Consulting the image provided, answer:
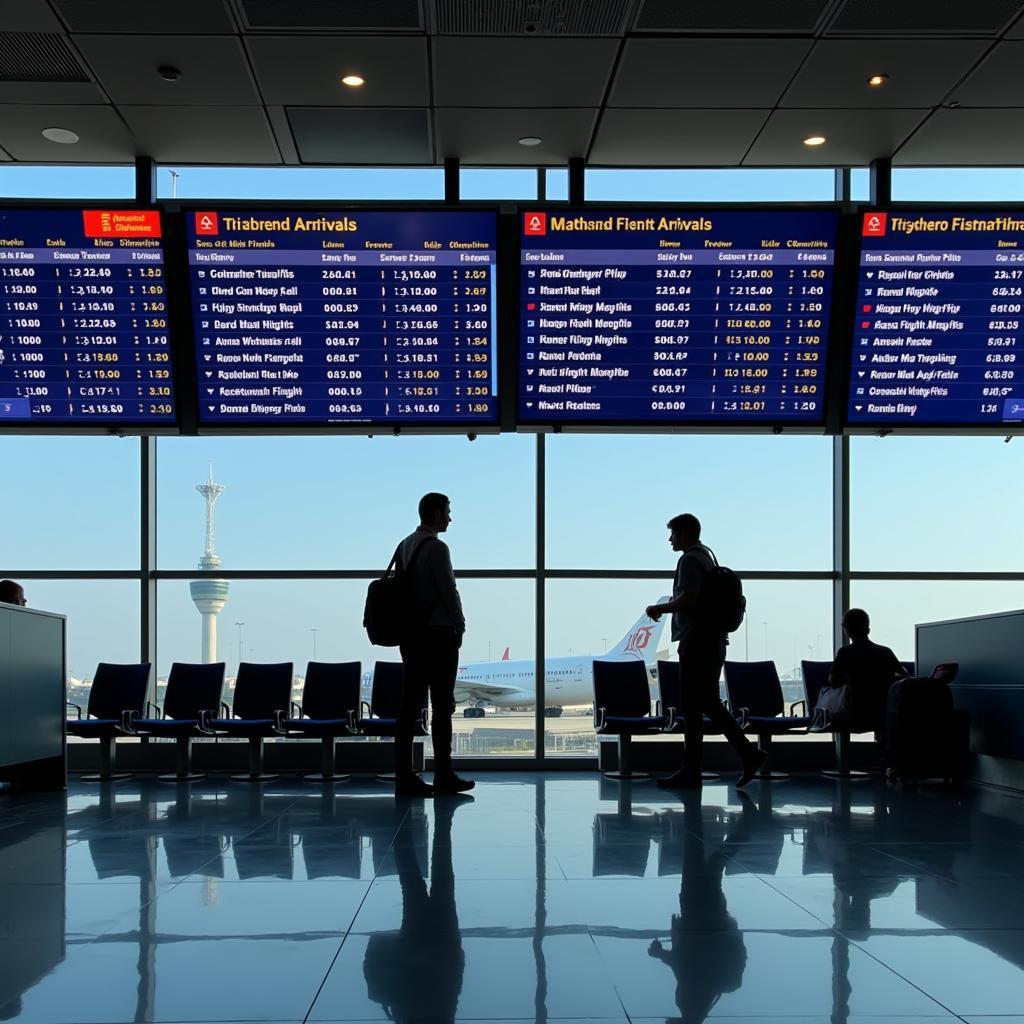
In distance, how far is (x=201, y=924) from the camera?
2.95m

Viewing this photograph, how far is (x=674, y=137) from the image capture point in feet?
22.5

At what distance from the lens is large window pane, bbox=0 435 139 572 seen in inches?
338

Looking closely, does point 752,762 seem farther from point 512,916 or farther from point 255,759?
point 512,916

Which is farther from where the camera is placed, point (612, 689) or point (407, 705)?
point (612, 689)

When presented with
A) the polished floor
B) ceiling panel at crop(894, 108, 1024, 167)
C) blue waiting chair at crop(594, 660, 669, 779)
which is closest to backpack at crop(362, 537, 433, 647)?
the polished floor

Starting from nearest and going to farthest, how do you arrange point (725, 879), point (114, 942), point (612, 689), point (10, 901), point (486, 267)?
point (114, 942) → point (10, 901) → point (725, 879) → point (486, 267) → point (612, 689)

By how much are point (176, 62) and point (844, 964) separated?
5336mm

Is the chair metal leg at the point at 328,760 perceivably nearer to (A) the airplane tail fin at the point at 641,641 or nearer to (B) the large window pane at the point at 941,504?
(A) the airplane tail fin at the point at 641,641

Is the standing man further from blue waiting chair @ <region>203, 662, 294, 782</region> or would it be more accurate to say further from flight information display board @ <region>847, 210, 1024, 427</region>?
flight information display board @ <region>847, 210, 1024, 427</region>

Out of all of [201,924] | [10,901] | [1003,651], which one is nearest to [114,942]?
[201,924]

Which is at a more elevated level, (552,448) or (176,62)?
(176,62)

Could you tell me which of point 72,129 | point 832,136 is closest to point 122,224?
point 72,129

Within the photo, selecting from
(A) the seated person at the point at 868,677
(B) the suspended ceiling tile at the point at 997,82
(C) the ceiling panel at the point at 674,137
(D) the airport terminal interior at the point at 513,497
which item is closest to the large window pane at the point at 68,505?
(D) the airport terminal interior at the point at 513,497

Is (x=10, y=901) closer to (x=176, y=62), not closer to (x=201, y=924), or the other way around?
(x=201, y=924)
